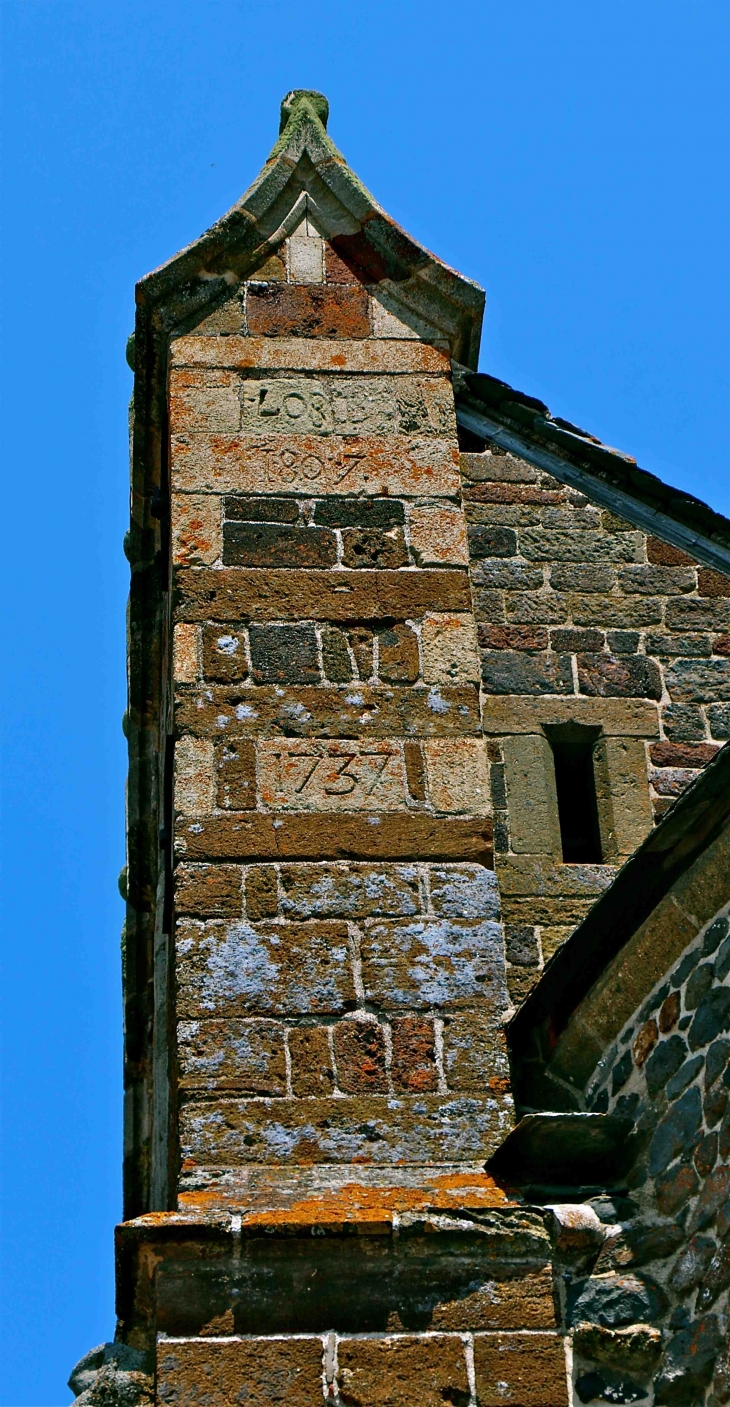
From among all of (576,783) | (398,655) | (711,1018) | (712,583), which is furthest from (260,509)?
(711,1018)

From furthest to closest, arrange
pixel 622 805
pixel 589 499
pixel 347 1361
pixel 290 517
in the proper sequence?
pixel 589 499 → pixel 622 805 → pixel 290 517 → pixel 347 1361

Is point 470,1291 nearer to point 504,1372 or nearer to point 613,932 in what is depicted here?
point 504,1372

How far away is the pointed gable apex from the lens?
6523 mm

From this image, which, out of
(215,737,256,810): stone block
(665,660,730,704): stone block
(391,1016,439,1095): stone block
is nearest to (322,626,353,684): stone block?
(215,737,256,810): stone block

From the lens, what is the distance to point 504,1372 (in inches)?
180

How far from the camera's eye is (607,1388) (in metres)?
4.60

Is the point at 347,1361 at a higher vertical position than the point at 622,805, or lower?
lower

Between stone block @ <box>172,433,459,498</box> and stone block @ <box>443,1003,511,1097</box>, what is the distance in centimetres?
168

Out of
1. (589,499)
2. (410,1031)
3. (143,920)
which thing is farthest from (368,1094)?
(589,499)

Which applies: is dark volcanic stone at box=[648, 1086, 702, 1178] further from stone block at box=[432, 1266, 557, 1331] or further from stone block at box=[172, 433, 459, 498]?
stone block at box=[172, 433, 459, 498]

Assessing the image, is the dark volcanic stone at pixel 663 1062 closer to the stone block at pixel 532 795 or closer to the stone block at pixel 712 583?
the stone block at pixel 532 795

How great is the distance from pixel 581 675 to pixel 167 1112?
2113 mm

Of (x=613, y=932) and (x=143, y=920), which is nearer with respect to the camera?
(x=613, y=932)

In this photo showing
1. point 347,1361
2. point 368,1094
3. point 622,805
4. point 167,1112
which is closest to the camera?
point 347,1361
